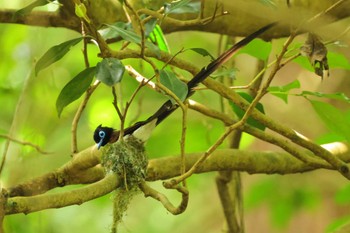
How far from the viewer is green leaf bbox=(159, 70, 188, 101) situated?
129 centimetres

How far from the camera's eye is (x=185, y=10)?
57.5 inches

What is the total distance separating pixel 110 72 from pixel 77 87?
198mm

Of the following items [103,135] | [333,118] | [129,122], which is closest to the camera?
[103,135]

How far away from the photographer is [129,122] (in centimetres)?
239

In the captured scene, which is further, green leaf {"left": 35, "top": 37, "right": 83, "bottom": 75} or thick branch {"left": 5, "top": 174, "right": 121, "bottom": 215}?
green leaf {"left": 35, "top": 37, "right": 83, "bottom": 75}

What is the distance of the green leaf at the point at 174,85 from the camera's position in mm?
1292

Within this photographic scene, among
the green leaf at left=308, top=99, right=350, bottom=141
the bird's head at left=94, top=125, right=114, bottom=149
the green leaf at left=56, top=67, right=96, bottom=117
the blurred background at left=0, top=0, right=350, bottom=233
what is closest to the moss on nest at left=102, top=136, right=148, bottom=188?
the bird's head at left=94, top=125, right=114, bottom=149

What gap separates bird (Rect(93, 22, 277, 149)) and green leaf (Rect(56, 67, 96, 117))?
14 cm

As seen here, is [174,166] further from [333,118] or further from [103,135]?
[333,118]

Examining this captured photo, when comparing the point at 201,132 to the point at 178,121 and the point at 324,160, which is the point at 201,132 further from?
the point at 324,160

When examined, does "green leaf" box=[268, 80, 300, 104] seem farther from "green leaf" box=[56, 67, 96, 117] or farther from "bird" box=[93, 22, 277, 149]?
"green leaf" box=[56, 67, 96, 117]

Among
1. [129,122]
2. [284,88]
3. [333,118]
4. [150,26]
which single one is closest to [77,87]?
[150,26]

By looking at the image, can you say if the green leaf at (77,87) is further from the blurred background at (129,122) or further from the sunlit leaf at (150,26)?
the blurred background at (129,122)

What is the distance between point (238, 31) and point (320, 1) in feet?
0.78
